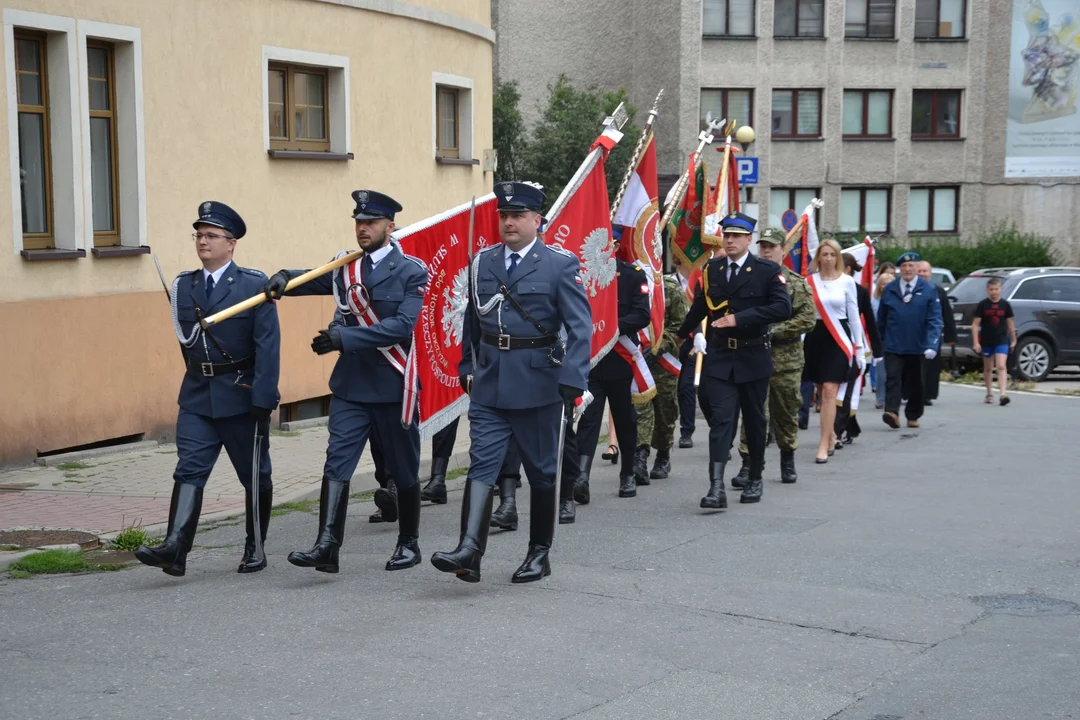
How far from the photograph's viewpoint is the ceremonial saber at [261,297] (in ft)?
23.6

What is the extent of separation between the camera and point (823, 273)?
43.5 feet

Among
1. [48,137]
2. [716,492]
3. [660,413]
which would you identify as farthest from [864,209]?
[716,492]

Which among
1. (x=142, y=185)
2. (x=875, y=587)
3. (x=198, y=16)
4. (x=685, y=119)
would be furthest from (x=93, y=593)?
(x=685, y=119)

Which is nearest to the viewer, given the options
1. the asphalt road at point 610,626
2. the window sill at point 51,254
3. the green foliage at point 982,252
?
the asphalt road at point 610,626

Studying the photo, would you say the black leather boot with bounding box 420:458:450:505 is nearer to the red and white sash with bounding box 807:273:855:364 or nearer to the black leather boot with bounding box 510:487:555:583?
the black leather boot with bounding box 510:487:555:583

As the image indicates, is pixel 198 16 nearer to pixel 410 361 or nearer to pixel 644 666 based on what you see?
pixel 410 361

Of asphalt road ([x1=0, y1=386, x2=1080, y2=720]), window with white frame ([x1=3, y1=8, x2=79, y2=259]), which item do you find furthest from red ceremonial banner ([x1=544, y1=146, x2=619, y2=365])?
window with white frame ([x1=3, y1=8, x2=79, y2=259])

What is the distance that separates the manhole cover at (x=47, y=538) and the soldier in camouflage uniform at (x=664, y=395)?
14.0 ft

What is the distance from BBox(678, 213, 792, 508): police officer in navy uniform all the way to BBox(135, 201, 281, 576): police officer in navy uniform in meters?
3.71

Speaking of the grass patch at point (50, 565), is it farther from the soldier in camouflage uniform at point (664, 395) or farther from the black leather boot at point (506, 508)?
the soldier in camouflage uniform at point (664, 395)

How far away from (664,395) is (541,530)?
4.06 m

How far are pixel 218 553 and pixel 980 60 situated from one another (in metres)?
39.9

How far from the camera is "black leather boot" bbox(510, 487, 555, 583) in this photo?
747 cm

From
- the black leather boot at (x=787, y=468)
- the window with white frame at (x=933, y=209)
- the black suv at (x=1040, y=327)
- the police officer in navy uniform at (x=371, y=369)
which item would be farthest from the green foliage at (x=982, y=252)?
the police officer in navy uniform at (x=371, y=369)
